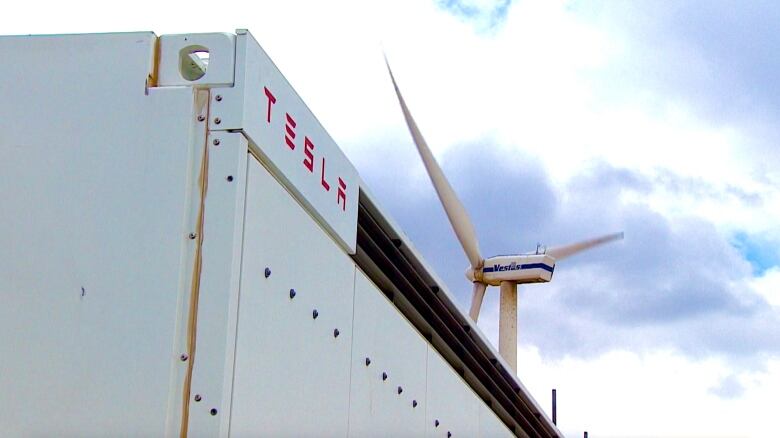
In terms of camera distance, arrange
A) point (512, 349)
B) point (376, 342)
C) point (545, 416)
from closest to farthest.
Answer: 1. point (376, 342)
2. point (545, 416)
3. point (512, 349)

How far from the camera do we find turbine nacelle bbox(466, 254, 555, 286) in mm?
33188

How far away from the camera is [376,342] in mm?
8172

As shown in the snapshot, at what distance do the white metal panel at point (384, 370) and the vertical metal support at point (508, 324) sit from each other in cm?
2306

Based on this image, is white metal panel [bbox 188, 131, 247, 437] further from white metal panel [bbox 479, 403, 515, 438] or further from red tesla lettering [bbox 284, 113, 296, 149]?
white metal panel [bbox 479, 403, 515, 438]

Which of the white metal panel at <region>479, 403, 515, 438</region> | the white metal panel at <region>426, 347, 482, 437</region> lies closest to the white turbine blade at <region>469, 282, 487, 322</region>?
the white metal panel at <region>479, 403, 515, 438</region>

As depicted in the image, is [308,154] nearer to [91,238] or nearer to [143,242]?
[143,242]

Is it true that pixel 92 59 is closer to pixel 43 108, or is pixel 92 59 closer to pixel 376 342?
pixel 43 108

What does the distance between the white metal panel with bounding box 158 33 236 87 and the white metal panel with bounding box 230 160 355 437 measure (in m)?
0.52

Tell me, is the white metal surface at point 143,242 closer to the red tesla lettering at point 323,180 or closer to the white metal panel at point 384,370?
the red tesla lettering at point 323,180

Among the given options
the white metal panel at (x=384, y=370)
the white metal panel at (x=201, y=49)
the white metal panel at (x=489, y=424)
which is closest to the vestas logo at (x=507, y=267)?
the white metal panel at (x=489, y=424)

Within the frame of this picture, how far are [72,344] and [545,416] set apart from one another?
33.0ft

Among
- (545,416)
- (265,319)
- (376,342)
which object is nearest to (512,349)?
(545,416)

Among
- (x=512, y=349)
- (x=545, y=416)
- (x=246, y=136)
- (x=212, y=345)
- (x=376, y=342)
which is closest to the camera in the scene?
(x=212, y=345)

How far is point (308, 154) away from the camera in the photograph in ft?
22.3
